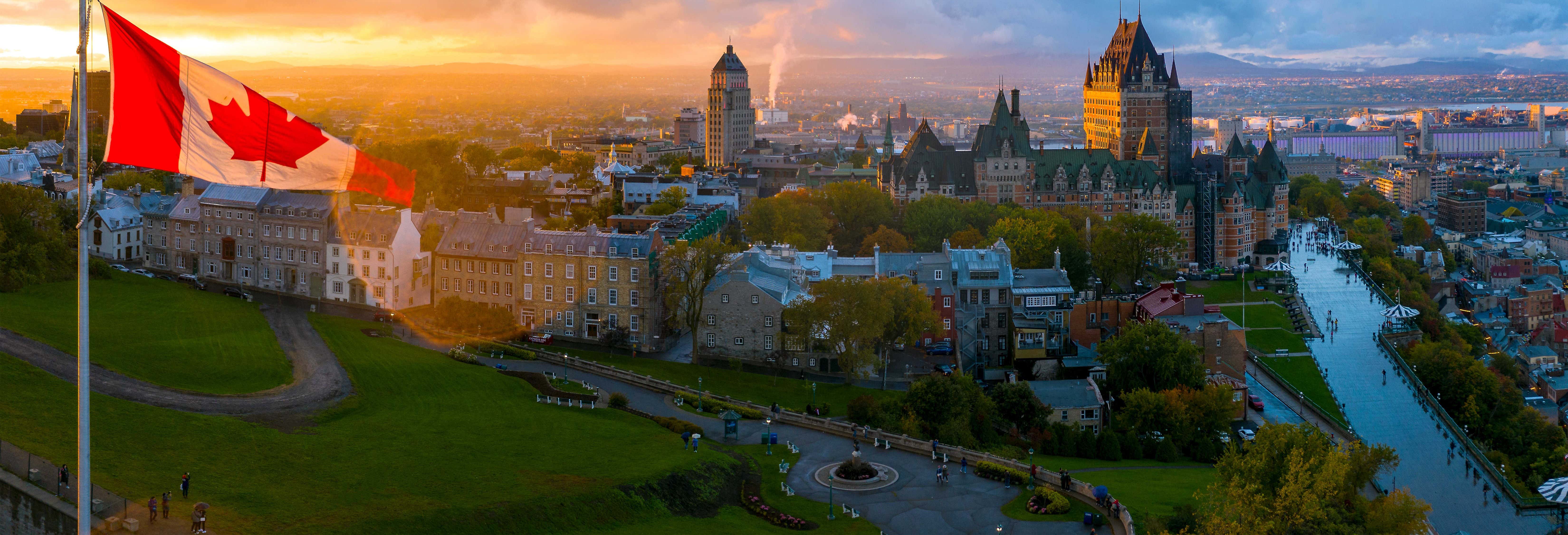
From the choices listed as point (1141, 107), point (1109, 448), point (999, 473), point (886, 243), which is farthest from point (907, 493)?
point (1141, 107)

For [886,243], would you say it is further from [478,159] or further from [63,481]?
[63,481]

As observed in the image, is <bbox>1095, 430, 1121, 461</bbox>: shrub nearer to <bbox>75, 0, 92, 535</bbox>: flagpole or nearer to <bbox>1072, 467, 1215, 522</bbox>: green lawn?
<bbox>1072, 467, 1215, 522</bbox>: green lawn

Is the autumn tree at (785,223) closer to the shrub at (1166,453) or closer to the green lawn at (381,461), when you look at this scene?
the shrub at (1166,453)

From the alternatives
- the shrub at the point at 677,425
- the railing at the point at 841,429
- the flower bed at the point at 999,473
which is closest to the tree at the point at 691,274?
the railing at the point at 841,429

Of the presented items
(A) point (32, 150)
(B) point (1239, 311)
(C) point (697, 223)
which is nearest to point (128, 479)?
(C) point (697, 223)

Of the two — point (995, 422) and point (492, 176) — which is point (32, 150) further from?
point (995, 422)

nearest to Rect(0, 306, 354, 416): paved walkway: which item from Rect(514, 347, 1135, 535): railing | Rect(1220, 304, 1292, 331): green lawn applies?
Rect(514, 347, 1135, 535): railing
